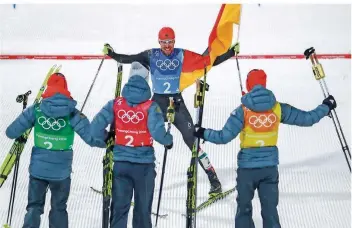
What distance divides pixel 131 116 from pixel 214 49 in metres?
2.52

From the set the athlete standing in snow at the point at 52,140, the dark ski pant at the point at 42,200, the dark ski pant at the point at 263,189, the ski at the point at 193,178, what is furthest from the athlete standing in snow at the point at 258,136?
the dark ski pant at the point at 42,200

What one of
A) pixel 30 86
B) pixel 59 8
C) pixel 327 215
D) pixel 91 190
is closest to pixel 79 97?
pixel 30 86

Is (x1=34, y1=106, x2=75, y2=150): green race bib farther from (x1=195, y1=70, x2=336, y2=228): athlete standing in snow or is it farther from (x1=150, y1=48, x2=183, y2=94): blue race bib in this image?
(x1=150, y1=48, x2=183, y2=94): blue race bib

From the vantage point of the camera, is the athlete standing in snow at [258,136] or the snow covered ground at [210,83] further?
the snow covered ground at [210,83]

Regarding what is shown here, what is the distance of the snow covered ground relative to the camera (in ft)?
25.3

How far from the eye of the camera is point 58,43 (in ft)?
52.1

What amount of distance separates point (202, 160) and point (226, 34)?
1656mm

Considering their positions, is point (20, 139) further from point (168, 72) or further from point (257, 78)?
point (257, 78)

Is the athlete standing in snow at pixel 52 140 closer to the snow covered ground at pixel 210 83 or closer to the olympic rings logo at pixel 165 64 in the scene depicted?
the snow covered ground at pixel 210 83

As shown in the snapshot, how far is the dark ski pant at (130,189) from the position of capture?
6246 millimetres

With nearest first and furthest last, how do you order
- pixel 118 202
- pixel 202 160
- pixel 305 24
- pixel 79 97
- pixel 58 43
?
1. pixel 118 202
2. pixel 202 160
3. pixel 79 97
4. pixel 58 43
5. pixel 305 24

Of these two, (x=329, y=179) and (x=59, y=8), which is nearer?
(x=329, y=179)

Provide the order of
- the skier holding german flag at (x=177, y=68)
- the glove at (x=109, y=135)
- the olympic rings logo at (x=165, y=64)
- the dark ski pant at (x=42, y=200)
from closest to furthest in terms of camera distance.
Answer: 1. the dark ski pant at (x=42, y=200)
2. the glove at (x=109, y=135)
3. the skier holding german flag at (x=177, y=68)
4. the olympic rings logo at (x=165, y=64)

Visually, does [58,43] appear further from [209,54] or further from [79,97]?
[209,54]
